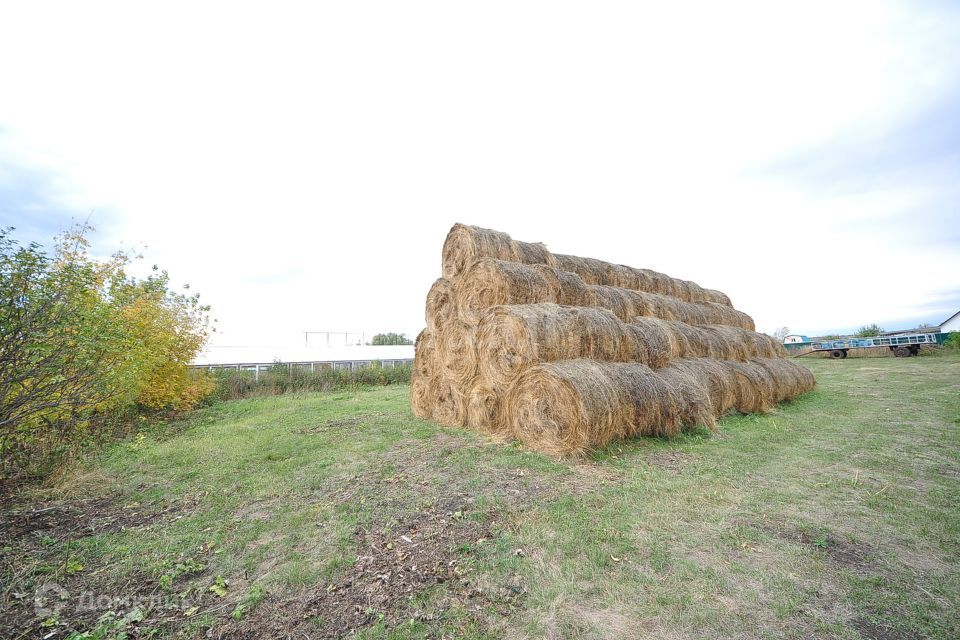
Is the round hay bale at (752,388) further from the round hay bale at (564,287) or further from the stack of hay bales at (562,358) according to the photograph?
the round hay bale at (564,287)

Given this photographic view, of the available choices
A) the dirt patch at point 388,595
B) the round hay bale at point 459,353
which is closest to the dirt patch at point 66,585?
the dirt patch at point 388,595

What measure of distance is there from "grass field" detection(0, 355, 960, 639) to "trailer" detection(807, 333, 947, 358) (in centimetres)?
2973

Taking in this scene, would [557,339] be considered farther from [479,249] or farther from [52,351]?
[52,351]

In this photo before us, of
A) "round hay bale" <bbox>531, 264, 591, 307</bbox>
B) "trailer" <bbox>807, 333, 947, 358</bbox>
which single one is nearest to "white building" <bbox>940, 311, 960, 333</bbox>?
"trailer" <bbox>807, 333, 947, 358</bbox>

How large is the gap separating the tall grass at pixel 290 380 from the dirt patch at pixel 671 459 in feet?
56.5

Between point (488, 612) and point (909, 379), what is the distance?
20526mm

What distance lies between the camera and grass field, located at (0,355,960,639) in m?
2.86

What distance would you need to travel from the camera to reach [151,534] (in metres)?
4.30

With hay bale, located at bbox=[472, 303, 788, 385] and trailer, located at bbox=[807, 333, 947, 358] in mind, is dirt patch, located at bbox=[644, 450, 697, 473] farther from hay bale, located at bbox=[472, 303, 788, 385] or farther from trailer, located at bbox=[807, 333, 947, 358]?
trailer, located at bbox=[807, 333, 947, 358]

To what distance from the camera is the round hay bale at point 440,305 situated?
10023 mm

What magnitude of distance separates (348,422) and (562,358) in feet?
19.1

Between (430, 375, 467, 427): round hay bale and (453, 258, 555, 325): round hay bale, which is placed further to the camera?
(430, 375, 467, 427): round hay bale

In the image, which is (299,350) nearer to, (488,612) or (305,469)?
(305,469)

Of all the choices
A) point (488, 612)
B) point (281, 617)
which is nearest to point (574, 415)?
point (488, 612)
